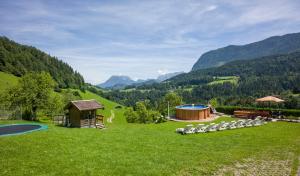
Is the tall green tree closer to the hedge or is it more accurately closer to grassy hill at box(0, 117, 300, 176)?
grassy hill at box(0, 117, 300, 176)

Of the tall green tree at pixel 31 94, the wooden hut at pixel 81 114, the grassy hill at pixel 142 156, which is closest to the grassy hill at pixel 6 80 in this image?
the tall green tree at pixel 31 94

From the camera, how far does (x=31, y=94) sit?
33.9m

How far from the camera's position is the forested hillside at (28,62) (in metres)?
86.9

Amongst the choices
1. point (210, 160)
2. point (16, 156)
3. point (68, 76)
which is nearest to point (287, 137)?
point (210, 160)

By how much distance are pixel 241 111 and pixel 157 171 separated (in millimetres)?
30805

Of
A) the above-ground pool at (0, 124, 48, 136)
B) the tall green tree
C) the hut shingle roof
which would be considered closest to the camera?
the above-ground pool at (0, 124, 48, 136)

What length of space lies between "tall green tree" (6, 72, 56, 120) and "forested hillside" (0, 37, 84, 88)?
58761 mm

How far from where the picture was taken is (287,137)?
63.0 ft

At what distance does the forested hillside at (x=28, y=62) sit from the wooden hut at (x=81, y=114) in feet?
238

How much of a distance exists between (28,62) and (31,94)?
2888 inches

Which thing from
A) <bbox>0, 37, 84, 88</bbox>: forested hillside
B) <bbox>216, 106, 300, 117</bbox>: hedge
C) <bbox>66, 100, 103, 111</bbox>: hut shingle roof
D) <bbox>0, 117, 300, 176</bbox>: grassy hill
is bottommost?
<bbox>0, 117, 300, 176</bbox>: grassy hill

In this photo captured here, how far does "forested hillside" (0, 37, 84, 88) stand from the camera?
86875 millimetres

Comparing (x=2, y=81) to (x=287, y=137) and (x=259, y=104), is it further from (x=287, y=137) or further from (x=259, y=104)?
(x=287, y=137)

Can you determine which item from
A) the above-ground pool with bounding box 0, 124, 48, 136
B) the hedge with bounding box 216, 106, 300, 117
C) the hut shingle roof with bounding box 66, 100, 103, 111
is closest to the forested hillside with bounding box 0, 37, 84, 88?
the hut shingle roof with bounding box 66, 100, 103, 111
